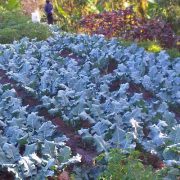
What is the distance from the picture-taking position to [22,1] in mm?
18766

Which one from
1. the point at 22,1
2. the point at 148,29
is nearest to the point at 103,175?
the point at 148,29

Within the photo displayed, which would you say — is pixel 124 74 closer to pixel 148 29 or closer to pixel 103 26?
pixel 148 29

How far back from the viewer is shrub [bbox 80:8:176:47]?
35.8 feet

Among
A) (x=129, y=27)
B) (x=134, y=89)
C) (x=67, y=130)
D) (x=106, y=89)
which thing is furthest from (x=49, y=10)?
(x=67, y=130)

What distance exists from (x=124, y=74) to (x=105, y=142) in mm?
2456

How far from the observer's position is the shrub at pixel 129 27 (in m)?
10.9

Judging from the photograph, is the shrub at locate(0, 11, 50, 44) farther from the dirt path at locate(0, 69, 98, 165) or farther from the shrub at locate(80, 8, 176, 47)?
the dirt path at locate(0, 69, 98, 165)

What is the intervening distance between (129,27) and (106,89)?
6072 mm

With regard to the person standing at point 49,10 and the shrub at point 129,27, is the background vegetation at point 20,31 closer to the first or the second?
the shrub at point 129,27

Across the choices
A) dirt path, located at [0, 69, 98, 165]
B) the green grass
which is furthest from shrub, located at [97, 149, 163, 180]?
the green grass

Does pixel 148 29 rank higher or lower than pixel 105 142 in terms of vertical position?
higher

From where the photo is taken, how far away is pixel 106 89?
250 inches

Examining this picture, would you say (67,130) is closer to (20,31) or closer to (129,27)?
(20,31)

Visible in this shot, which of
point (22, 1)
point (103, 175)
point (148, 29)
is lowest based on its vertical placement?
point (103, 175)
